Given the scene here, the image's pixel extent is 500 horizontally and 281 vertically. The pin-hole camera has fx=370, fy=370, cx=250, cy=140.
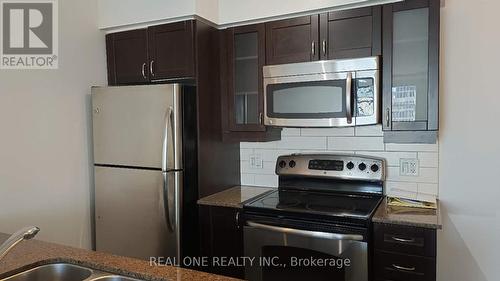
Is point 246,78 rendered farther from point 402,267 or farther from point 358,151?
point 402,267

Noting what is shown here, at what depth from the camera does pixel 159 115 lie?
7.64 ft

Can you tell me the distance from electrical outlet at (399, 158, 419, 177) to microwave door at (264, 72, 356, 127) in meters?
0.47

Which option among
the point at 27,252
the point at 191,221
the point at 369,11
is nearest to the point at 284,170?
the point at 191,221

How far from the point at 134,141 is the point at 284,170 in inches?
41.8

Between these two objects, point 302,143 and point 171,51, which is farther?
point 302,143

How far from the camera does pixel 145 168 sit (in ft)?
7.88

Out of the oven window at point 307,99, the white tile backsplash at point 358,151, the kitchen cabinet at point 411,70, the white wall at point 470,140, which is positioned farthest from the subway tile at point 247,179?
the white wall at point 470,140

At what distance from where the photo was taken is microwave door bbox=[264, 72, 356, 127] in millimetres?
2209

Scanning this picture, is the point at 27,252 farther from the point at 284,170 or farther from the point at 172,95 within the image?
the point at 284,170

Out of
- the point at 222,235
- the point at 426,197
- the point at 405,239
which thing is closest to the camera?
the point at 405,239

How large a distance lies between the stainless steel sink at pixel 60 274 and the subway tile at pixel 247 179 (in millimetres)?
1687

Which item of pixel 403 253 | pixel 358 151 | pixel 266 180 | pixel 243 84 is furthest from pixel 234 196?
pixel 403 253

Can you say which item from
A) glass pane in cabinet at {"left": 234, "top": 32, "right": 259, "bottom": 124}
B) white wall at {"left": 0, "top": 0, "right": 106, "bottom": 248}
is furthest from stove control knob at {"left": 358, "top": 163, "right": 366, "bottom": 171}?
white wall at {"left": 0, "top": 0, "right": 106, "bottom": 248}

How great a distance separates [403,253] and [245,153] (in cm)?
140
